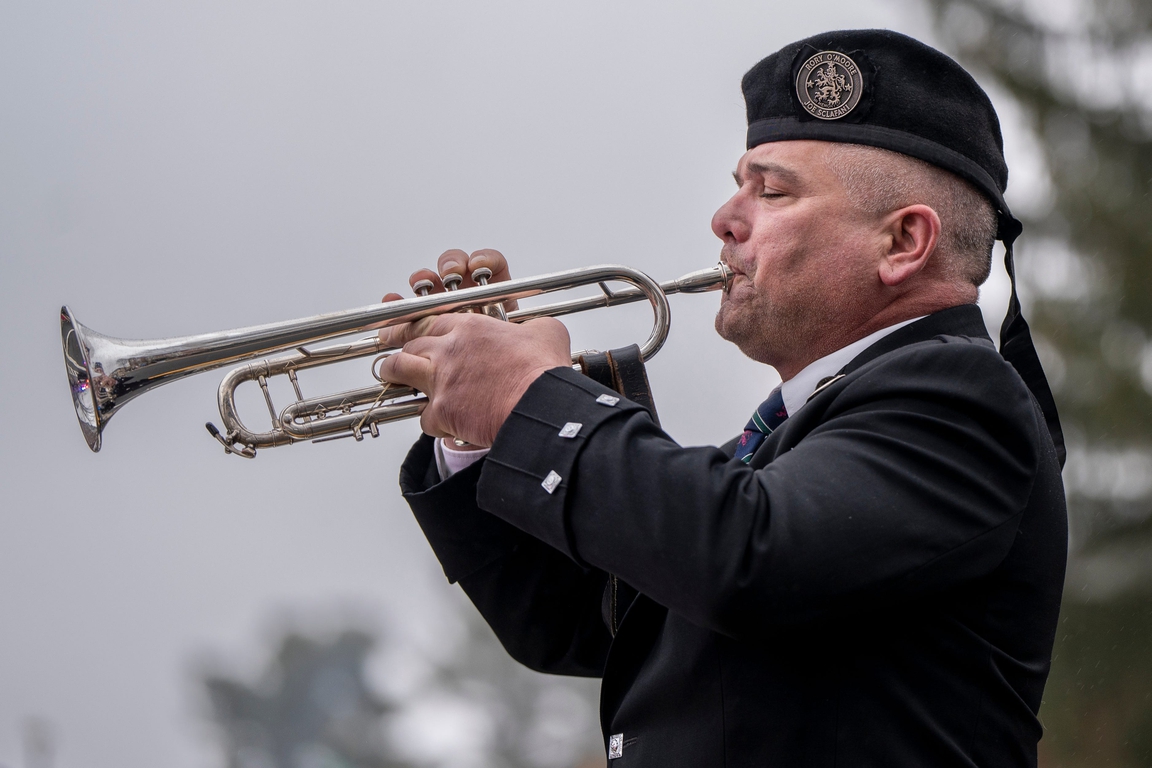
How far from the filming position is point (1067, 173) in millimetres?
3951

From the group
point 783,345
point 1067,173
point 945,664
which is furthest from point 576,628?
point 1067,173

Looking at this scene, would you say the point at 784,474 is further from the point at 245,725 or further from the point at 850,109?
the point at 245,725

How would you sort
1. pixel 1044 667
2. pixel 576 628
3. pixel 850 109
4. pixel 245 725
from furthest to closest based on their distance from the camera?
pixel 245 725
pixel 576 628
pixel 850 109
pixel 1044 667

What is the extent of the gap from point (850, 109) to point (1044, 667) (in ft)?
3.05

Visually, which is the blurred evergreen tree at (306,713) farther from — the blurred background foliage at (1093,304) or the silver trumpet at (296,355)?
the blurred background foliage at (1093,304)

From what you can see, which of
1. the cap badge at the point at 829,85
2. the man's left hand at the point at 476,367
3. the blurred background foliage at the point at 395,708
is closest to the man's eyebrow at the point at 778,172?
the cap badge at the point at 829,85

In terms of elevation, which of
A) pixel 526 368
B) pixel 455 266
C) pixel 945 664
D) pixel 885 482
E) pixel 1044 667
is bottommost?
pixel 1044 667

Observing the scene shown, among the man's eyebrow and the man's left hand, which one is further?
the man's eyebrow

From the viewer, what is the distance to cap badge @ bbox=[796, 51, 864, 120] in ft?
5.69

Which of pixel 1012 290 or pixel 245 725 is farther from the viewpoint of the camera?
pixel 245 725

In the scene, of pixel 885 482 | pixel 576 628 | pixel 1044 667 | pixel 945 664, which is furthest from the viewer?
pixel 576 628

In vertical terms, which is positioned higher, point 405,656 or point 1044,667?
point 1044,667

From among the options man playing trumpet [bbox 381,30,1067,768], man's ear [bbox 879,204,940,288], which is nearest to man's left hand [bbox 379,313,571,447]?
man playing trumpet [bbox 381,30,1067,768]

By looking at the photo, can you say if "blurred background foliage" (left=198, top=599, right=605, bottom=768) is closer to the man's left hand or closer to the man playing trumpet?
the man playing trumpet
